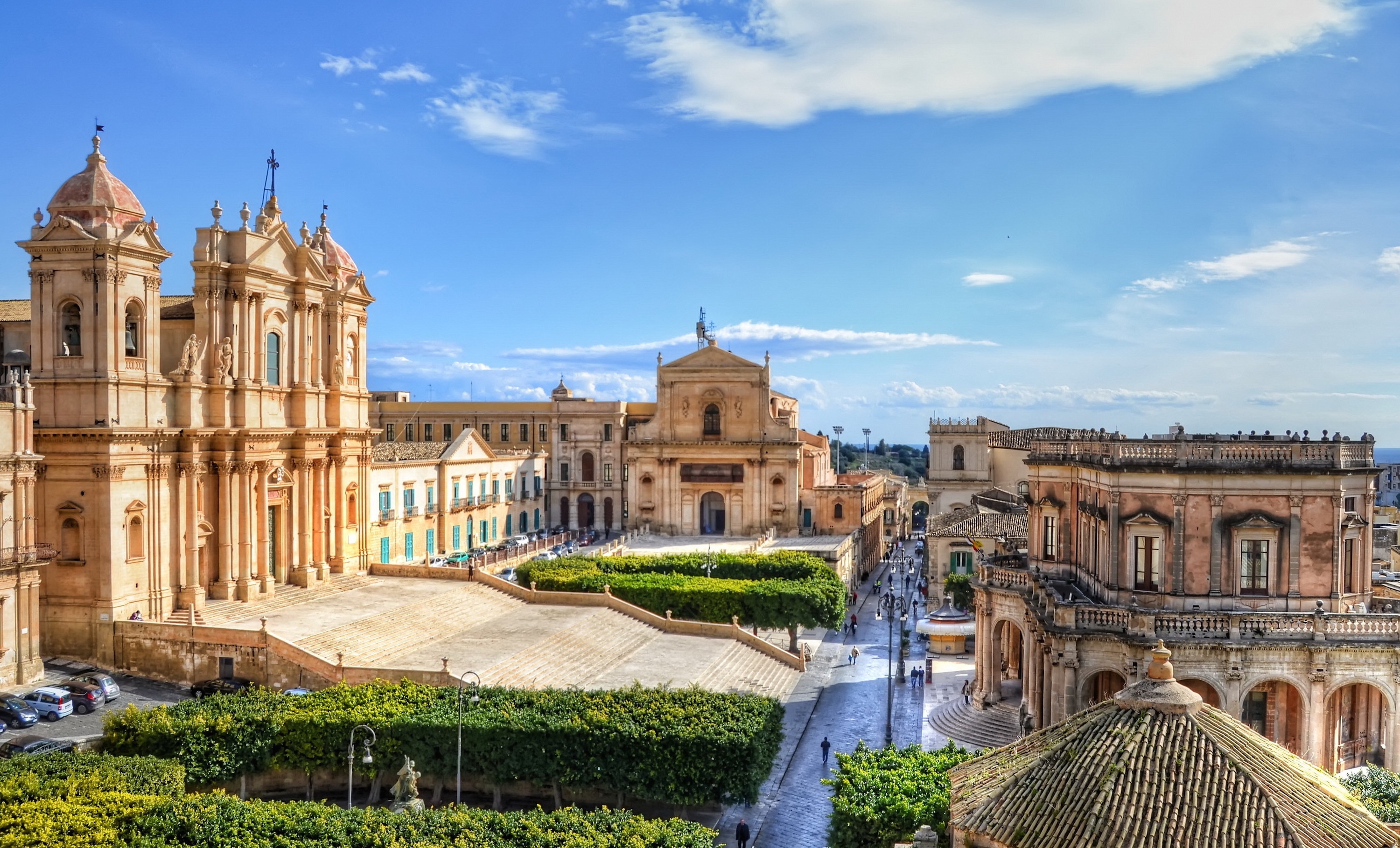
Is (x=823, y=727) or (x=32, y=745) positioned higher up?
(x=32, y=745)

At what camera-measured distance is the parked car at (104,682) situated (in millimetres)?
33094

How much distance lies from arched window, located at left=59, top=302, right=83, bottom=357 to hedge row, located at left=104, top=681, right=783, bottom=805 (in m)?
15.4

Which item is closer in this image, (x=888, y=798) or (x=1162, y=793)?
(x=1162, y=793)

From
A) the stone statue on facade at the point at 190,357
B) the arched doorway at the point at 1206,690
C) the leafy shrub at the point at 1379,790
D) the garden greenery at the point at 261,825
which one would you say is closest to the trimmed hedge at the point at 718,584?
the stone statue on facade at the point at 190,357

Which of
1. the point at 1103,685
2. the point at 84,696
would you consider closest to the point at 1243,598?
the point at 1103,685

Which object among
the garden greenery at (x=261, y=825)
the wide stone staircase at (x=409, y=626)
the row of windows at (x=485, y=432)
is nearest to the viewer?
the garden greenery at (x=261, y=825)

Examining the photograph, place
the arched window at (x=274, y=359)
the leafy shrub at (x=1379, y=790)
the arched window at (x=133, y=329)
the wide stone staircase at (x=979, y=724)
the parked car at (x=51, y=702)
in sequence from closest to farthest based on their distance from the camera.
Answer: the leafy shrub at (x=1379, y=790)
the parked car at (x=51, y=702)
the wide stone staircase at (x=979, y=724)
the arched window at (x=133, y=329)
the arched window at (x=274, y=359)

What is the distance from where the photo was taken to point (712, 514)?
76562 mm

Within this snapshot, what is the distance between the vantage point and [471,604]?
45781 mm

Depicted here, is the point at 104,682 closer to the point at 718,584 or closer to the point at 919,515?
the point at 718,584

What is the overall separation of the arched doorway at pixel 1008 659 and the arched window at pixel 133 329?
1302 inches

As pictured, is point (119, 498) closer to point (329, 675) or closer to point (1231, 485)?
point (329, 675)

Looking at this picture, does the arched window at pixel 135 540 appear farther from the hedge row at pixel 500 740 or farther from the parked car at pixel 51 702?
the hedge row at pixel 500 740

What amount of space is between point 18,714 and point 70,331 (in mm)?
14039
